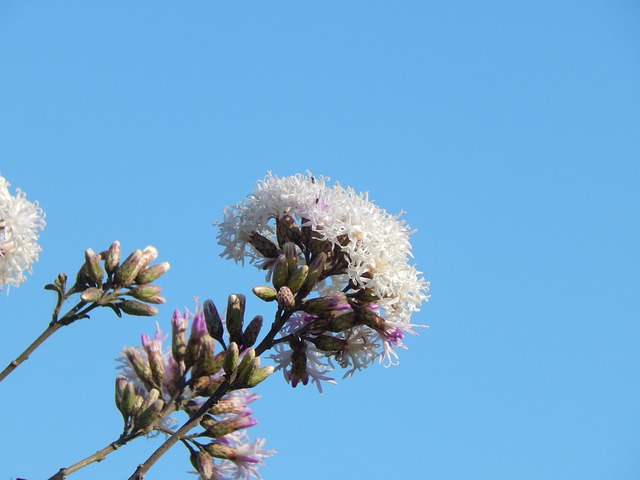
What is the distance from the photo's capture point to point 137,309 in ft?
13.5

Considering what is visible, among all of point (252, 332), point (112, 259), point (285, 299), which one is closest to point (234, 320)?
point (252, 332)

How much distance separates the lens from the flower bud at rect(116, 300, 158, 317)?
412cm

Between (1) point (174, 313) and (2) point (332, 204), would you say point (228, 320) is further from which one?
(2) point (332, 204)

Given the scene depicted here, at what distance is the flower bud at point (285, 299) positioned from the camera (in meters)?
3.95

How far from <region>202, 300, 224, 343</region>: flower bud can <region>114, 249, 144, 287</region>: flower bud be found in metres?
0.39

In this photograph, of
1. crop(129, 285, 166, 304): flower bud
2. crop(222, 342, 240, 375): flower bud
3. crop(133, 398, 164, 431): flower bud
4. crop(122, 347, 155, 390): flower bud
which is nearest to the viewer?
crop(133, 398, 164, 431): flower bud

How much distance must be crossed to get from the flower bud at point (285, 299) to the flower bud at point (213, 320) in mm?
373

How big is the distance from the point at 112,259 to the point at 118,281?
0.39 ft

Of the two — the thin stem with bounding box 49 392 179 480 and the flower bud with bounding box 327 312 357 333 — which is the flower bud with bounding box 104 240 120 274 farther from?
the flower bud with bounding box 327 312 357 333

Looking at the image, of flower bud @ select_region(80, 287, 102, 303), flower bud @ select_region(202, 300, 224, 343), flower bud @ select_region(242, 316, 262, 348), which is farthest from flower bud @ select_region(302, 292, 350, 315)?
flower bud @ select_region(80, 287, 102, 303)

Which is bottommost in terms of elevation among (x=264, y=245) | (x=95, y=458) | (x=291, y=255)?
(x=95, y=458)

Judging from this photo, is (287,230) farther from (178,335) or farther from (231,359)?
(231,359)

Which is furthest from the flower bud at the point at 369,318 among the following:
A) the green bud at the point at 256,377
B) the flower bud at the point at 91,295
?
the flower bud at the point at 91,295

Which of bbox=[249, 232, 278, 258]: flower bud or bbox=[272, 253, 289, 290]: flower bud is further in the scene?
bbox=[249, 232, 278, 258]: flower bud
